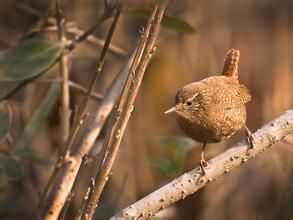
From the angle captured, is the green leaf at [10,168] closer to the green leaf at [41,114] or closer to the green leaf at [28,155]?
the green leaf at [28,155]

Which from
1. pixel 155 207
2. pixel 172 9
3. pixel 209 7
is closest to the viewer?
pixel 155 207

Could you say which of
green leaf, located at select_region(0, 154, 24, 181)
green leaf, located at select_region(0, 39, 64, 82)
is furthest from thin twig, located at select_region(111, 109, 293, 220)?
green leaf, located at select_region(0, 154, 24, 181)

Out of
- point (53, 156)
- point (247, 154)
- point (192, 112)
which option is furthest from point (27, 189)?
point (247, 154)

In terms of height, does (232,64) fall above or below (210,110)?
above

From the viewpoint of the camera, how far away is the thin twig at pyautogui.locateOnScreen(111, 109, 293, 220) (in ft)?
5.75

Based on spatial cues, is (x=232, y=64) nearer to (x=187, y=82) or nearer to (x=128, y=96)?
(x=128, y=96)

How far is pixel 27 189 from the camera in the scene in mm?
3680

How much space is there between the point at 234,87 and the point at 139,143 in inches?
86.1

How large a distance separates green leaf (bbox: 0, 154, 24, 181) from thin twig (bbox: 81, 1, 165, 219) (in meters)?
0.99

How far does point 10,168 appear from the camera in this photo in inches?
101

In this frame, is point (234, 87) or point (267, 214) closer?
point (234, 87)

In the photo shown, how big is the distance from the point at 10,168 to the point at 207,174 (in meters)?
0.97

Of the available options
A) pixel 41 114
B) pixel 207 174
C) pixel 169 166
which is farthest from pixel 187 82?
pixel 207 174

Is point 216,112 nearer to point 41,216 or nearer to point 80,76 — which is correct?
point 41,216
